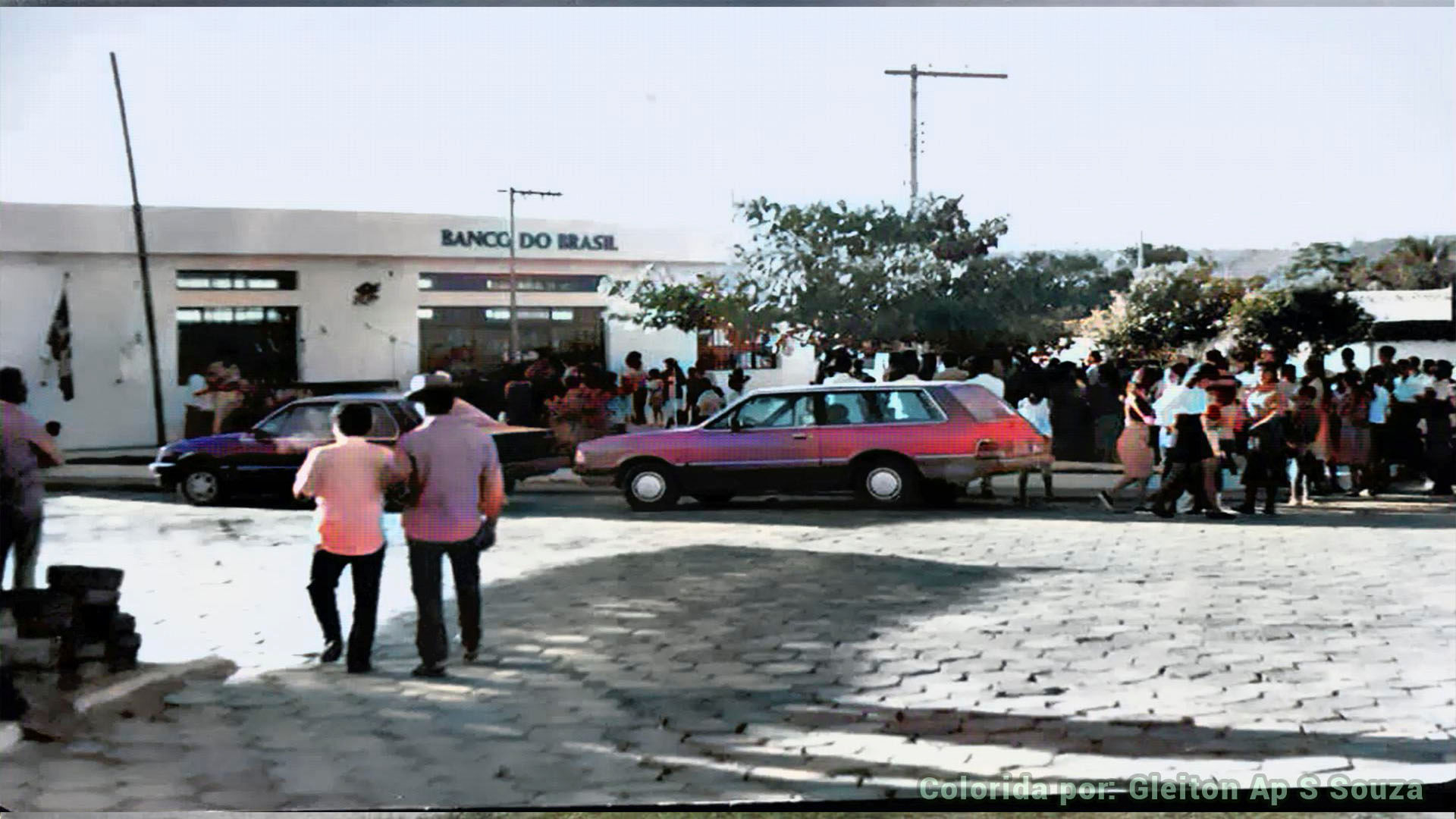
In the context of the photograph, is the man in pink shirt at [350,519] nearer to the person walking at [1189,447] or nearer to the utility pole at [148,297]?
the utility pole at [148,297]

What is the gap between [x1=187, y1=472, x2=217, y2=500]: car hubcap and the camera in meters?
4.09

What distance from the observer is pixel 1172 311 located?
14.4 ft

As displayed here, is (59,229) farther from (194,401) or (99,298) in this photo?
(194,401)

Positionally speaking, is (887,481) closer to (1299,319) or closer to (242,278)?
(1299,319)

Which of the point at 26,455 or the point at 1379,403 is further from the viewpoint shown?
the point at 1379,403

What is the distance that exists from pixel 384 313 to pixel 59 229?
2.88 ft

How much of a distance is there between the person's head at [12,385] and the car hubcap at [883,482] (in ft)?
7.41

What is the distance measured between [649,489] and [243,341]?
44.8 inches

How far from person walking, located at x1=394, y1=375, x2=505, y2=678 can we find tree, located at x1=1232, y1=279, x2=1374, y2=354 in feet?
7.05

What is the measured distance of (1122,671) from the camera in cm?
413

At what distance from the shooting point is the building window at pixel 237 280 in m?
4.07

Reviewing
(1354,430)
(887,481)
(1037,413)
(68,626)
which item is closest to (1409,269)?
(1354,430)

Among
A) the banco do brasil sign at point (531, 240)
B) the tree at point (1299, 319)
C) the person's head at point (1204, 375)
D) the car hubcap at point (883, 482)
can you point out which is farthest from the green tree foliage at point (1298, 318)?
the banco do brasil sign at point (531, 240)

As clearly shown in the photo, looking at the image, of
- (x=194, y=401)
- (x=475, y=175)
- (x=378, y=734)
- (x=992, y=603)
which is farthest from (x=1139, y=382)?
(x=194, y=401)
